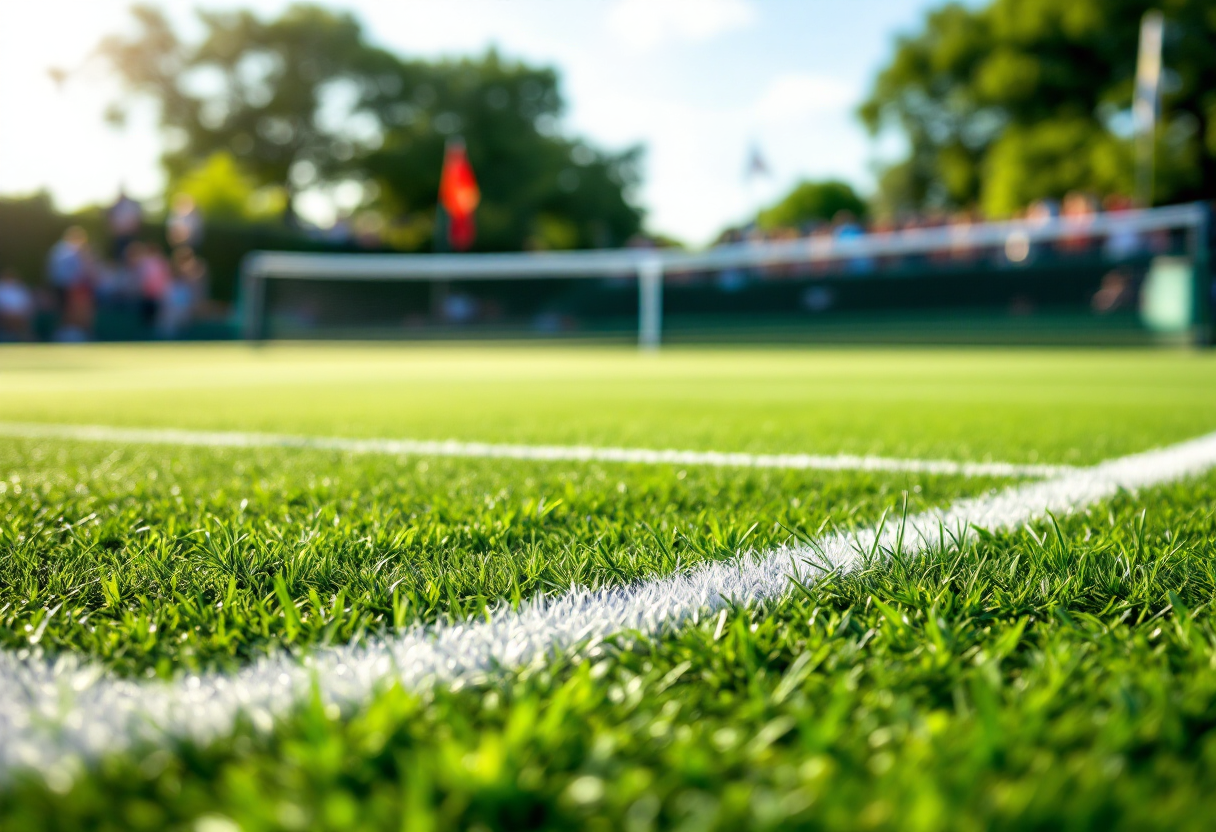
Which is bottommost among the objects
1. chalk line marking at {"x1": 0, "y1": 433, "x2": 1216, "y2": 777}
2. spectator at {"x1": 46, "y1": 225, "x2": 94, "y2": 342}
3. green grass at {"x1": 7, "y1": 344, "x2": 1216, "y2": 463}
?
green grass at {"x1": 7, "y1": 344, "x2": 1216, "y2": 463}

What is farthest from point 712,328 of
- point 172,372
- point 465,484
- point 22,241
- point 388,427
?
point 465,484

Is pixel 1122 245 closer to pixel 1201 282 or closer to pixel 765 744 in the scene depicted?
pixel 1201 282

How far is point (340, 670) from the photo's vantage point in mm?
A: 917

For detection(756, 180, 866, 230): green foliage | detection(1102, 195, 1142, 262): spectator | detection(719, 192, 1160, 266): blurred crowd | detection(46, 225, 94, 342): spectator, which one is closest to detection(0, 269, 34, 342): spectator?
detection(46, 225, 94, 342): spectator

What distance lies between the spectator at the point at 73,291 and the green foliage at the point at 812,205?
198 ft

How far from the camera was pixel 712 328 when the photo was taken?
70.2 ft

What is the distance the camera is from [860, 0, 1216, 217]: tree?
105 feet

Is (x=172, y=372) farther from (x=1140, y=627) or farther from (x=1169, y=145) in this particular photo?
(x=1169, y=145)

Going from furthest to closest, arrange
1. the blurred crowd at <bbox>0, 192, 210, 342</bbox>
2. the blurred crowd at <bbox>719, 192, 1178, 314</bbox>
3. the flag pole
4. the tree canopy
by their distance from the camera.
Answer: the tree canopy < the flag pole < the blurred crowd at <bbox>0, 192, 210, 342</bbox> < the blurred crowd at <bbox>719, 192, 1178, 314</bbox>

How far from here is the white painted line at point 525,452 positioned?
2.43 meters

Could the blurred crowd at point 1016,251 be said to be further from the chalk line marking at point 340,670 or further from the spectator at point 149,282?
the chalk line marking at point 340,670

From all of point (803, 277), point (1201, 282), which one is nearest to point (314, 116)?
point (803, 277)

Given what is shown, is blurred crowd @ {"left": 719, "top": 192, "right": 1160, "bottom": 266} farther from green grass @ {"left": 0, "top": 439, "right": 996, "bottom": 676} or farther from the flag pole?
green grass @ {"left": 0, "top": 439, "right": 996, "bottom": 676}

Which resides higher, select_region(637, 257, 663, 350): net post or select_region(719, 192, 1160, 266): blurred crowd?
select_region(719, 192, 1160, 266): blurred crowd
